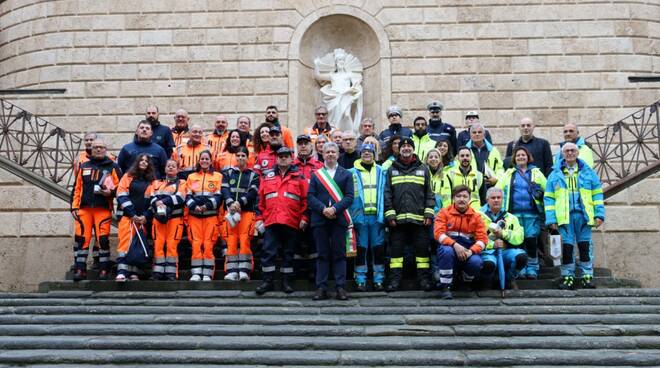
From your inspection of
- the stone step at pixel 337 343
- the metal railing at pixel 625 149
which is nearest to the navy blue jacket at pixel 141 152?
→ the stone step at pixel 337 343

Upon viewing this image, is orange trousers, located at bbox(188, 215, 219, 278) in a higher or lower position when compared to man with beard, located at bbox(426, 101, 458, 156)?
lower

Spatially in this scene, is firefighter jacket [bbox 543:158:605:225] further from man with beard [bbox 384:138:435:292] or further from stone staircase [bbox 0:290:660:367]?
man with beard [bbox 384:138:435:292]

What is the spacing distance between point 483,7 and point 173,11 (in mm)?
6284

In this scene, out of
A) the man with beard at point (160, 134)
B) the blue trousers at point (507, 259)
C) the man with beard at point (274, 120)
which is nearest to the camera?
the blue trousers at point (507, 259)

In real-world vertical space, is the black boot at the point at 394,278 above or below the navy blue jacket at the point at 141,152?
below

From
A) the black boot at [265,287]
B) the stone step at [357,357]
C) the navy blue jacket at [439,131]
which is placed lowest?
the stone step at [357,357]

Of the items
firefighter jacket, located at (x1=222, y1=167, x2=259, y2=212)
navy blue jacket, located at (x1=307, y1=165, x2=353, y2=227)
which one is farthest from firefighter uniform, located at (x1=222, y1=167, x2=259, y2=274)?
navy blue jacket, located at (x1=307, y1=165, x2=353, y2=227)

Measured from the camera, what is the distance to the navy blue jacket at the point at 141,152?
353 inches

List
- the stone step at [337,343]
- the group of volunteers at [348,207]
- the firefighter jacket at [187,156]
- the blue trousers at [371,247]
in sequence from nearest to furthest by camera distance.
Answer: the stone step at [337,343] < the group of volunteers at [348,207] < the blue trousers at [371,247] < the firefighter jacket at [187,156]

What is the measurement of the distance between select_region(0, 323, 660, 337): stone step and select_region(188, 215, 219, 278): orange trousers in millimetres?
1460

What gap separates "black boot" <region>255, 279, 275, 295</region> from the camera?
24.6 ft

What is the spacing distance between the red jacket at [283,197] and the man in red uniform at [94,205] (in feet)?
6.86

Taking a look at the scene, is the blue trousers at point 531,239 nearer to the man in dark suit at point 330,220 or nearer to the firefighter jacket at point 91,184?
the man in dark suit at point 330,220

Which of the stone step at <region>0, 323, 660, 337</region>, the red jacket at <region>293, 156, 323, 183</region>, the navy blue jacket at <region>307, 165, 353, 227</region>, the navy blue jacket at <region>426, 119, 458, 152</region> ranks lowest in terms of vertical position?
the stone step at <region>0, 323, 660, 337</region>
